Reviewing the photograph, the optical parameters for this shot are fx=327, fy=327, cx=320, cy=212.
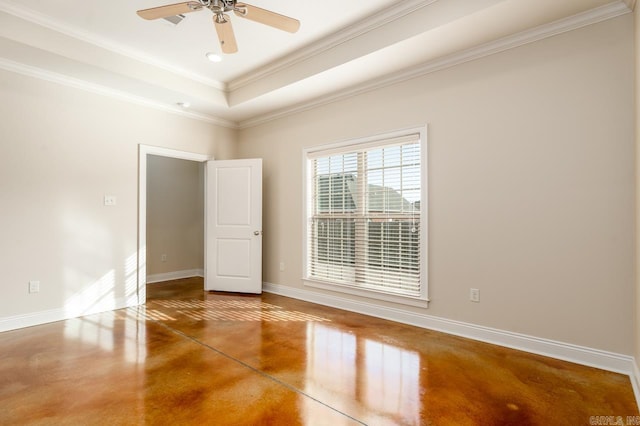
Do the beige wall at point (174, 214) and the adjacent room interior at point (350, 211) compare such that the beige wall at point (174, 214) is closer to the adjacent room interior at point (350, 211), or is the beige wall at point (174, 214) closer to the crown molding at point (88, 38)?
the adjacent room interior at point (350, 211)

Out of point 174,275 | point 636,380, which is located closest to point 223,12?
point 636,380

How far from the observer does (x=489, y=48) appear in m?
2.94

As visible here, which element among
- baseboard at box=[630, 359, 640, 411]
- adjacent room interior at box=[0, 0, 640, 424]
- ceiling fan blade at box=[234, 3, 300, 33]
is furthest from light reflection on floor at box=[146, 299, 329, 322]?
ceiling fan blade at box=[234, 3, 300, 33]

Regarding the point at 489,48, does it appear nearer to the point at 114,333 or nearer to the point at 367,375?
the point at 367,375

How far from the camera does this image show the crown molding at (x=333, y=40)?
9.07 feet

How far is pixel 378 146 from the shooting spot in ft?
12.4

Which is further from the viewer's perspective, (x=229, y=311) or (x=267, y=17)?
(x=229, y=311)

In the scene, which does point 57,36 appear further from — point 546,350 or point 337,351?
point 546,350

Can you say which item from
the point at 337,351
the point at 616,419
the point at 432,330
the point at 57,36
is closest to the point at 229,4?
the point at 57,36

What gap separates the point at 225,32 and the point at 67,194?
→ 271 centimetres

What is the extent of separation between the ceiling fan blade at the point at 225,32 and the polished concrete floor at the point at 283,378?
2527mm

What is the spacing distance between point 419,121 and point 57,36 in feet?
11.7

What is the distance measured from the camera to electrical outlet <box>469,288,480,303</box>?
119 inches

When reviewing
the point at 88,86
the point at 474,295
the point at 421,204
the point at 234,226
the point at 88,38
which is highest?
the point at 88,38
